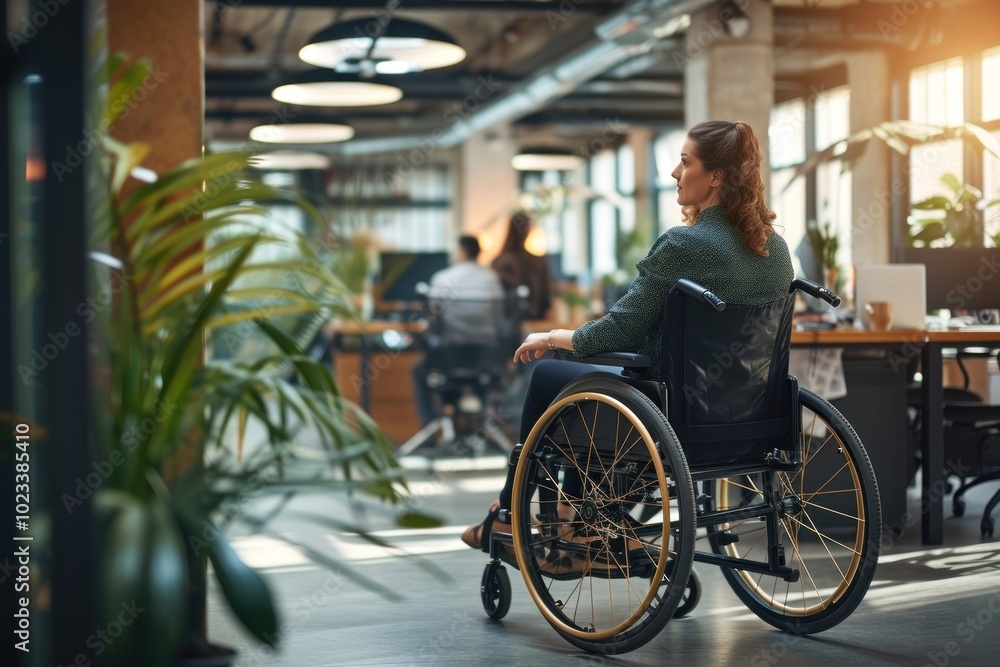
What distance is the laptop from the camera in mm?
3953

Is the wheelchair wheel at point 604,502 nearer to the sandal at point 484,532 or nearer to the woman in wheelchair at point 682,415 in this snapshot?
the woman in wheelchair at point 682,415

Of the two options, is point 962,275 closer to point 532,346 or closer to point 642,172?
point 532,346

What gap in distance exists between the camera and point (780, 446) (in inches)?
103

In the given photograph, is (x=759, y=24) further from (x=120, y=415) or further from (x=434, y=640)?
(x=120, y=415)

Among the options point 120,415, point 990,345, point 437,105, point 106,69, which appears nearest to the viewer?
point 120,415

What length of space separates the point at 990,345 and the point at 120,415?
3.29 meters

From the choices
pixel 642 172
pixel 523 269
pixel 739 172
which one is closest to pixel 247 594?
pixel 739 172

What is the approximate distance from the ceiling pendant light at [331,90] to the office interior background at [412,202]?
3cm

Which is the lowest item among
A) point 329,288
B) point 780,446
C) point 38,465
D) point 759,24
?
point 780,446

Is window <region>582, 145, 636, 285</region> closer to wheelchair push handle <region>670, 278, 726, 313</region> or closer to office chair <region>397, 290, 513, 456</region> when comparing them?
office chair <region>397, 290, 513, 456</region>

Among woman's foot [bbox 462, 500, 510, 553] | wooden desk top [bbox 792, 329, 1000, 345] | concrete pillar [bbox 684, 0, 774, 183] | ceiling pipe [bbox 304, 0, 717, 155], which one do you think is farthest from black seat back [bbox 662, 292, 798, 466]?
concrete pillar [bbox 684, 0, 774, 183]

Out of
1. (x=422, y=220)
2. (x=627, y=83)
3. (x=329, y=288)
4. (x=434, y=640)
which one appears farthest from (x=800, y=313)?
(x=422, y=220)

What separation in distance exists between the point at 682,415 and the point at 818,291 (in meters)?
0.46

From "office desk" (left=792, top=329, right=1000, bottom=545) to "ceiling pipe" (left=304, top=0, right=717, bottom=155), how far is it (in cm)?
311
